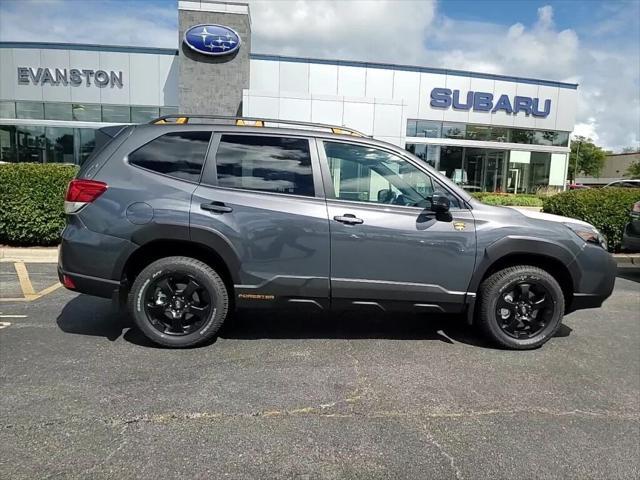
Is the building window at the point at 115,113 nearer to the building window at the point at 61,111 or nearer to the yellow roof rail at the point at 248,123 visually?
the building window at the point at 61,111

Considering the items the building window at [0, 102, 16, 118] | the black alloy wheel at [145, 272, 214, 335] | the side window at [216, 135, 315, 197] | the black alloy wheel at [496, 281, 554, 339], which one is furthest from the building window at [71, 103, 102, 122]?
the black alloy wheel at [496, 281, 554, 339]

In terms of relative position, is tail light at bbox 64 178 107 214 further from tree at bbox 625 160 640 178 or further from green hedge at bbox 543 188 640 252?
tree at bbox 625 160 640 178

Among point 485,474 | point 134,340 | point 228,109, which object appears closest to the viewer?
point 485,474

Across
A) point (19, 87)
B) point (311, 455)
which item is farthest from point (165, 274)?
point (19, 87)

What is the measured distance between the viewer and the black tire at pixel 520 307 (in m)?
4.36

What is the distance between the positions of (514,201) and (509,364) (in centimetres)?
1947

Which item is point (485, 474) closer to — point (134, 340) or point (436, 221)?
point (436, 221)

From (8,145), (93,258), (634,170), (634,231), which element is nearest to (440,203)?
(93,258)

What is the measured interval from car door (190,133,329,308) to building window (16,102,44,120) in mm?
24097

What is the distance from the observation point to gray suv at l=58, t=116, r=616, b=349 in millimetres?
4102

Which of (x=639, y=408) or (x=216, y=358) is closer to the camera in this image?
(x=639, y=408)

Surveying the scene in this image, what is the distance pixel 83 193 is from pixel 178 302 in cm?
121

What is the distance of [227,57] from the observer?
21328 mm

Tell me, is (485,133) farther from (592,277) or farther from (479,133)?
(592,277)
